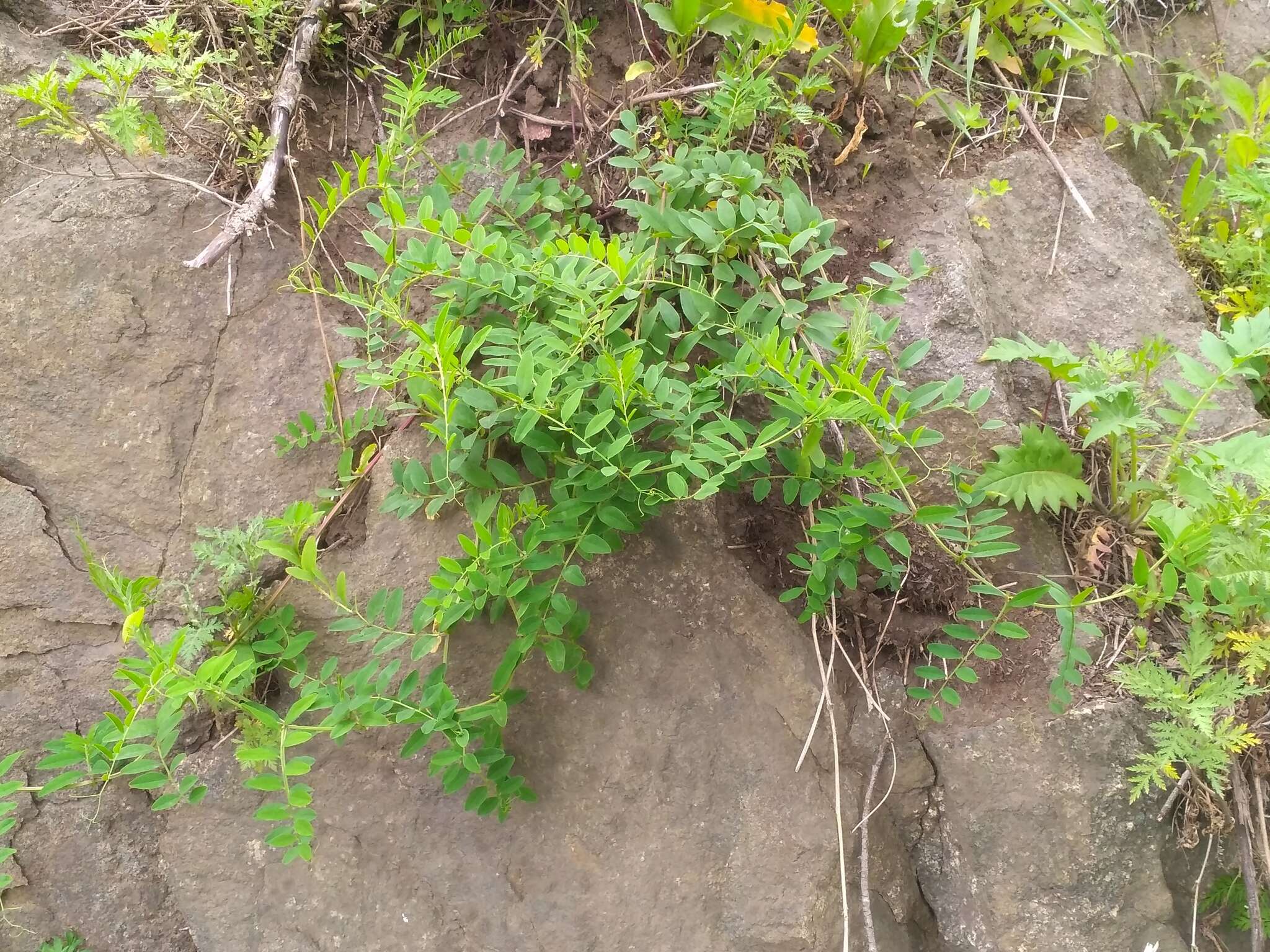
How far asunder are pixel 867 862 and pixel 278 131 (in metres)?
2.57

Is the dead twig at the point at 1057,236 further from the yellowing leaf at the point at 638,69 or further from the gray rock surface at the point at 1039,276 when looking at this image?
the yellowing leaf at the point at 638,69

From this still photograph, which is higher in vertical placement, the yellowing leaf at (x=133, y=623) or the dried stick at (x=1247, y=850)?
the yellowing leaf at (x=133, y=623)

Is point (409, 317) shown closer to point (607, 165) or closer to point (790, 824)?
point (607, 165)

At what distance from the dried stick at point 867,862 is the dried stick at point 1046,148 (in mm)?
1840

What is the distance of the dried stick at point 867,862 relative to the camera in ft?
6.39

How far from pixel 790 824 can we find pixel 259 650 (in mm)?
1398

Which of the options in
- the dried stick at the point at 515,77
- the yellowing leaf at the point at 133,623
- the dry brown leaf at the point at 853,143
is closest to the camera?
the yellowing leaf at the point at 133,623

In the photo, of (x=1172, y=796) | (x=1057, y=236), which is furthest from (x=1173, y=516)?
(x=1057, y=236)

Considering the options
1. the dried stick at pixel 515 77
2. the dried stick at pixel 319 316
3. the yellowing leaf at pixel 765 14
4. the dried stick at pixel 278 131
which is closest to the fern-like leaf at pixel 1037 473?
the yellowing leaf at pixel 765 14

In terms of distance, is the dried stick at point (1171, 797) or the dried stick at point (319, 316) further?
the dried stick at point (319, 316)

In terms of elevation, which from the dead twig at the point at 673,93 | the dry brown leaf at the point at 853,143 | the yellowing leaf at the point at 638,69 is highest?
the yellowing leaf at the point at 638,69

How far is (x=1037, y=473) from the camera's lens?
2.10 metres

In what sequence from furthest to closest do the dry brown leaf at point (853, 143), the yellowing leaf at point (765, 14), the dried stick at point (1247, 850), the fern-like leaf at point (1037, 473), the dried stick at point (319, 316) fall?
1. the dry brown leaf at point (853, 143)
2. the yellowing leaf at point (765, 14)
3. the dried stick at point (319, 316)
4. the fern-like leaf at point (1037, 473)
5. the dried stick at point (1247, 850)

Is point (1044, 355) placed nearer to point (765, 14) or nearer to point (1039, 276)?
point (1039, 276)
